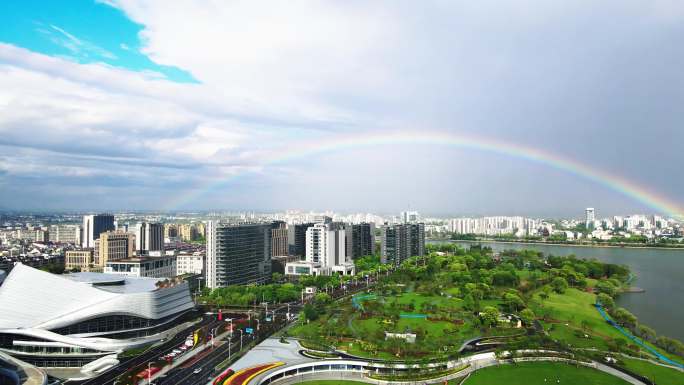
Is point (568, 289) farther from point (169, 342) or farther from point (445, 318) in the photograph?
point (169, 342)

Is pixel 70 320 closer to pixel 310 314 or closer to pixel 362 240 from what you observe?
pixel 310 314

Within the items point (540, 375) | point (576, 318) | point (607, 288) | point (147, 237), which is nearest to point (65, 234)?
point (147, 237)

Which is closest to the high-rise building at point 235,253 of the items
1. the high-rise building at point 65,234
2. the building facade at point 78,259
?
the building facade at point 78,259

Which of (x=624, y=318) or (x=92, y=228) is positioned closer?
(x=624, y=318)

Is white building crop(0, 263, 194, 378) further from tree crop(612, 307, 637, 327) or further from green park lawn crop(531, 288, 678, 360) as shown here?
tree crop(612, 307, 637, 327)

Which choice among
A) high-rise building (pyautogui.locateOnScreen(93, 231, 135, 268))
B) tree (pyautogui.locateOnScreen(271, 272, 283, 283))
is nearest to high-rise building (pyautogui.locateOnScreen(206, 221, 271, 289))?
tree (pyautogui.locateOnScreen(271, 272, 283, 283))

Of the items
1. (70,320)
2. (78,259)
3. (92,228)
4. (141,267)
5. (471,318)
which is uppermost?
(92,228)
